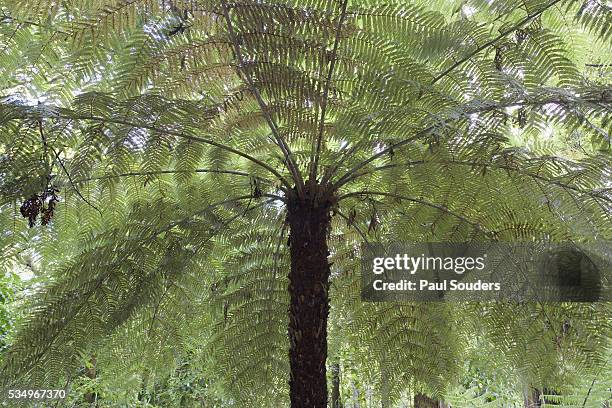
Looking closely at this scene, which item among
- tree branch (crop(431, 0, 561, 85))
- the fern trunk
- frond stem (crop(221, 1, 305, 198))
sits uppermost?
tree branch (crop(431, 0, 561, 85))

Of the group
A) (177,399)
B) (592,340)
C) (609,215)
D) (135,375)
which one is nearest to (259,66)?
(609,215)

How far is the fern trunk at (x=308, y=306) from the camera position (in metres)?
1.83

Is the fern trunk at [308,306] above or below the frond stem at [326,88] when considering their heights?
below

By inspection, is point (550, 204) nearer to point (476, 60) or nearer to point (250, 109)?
point (476, 60)

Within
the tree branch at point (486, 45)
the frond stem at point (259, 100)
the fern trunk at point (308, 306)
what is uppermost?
the tree branch at point (486, 45)

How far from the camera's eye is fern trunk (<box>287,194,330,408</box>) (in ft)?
6.00

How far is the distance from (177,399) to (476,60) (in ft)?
16.1

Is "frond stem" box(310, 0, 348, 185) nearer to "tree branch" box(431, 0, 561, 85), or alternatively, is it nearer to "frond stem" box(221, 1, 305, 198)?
"frond stem" box(221, 1, 305, 198)

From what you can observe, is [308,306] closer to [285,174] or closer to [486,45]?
[285,174]

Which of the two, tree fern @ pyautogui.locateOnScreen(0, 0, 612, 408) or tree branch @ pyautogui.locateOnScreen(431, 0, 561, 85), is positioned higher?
tree branch @ pyautogui.locateOnScreen(431, 0, 561, 85)

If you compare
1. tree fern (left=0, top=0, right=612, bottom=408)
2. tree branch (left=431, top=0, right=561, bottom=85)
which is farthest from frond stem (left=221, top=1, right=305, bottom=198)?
tree branch (left=431, top=0, right=561, bottom=85)

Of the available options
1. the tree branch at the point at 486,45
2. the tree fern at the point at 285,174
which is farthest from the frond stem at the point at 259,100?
the tree branch at the point at 486,45

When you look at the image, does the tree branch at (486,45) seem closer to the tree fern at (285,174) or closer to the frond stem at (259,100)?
the tree fern at (285,174)

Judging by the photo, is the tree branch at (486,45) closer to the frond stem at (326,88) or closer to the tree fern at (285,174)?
the tree fern at (285,174)
